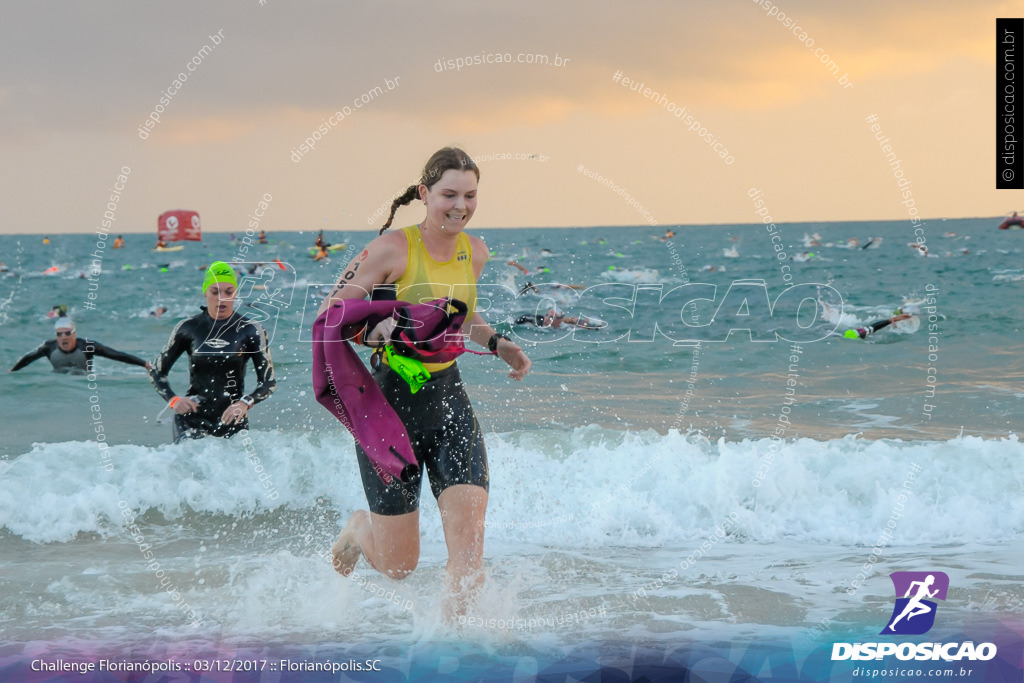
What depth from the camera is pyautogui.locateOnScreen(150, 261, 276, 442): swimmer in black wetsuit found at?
6.60m

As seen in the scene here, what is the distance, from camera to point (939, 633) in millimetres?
4898

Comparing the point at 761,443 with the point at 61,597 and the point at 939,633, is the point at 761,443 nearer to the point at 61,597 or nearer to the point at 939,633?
the point at 939,633

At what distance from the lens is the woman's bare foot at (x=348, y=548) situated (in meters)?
4.74

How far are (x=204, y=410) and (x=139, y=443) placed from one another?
3.37 meters

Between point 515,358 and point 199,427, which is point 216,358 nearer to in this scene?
point 199,427

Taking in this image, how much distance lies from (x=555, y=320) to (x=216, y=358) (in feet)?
31.1

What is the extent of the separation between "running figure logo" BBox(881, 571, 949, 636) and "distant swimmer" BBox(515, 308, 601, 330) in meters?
9.60

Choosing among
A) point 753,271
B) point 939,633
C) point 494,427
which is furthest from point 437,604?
point 753,271

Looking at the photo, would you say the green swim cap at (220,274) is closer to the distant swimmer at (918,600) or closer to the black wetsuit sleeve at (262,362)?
the black wetsuit sleeve at (262,362)

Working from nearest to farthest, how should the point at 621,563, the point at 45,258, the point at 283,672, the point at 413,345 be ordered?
the point at 413,345 < the point at 283,672 < the point at 621,563 < the point at 45,258

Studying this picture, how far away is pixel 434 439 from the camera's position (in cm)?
Result: 427

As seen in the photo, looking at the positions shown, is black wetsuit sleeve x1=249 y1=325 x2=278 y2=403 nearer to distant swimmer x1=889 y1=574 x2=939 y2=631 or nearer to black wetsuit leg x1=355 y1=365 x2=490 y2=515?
black wetsuit leg x1=355 y1=365 x2=490 y2=515

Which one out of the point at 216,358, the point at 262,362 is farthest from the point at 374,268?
the point at 216,358

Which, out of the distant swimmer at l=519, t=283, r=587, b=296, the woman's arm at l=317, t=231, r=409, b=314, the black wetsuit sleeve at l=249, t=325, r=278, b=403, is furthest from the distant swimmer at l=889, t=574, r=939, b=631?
the distant swimmer at l=519, t=283, r=587, b=296
